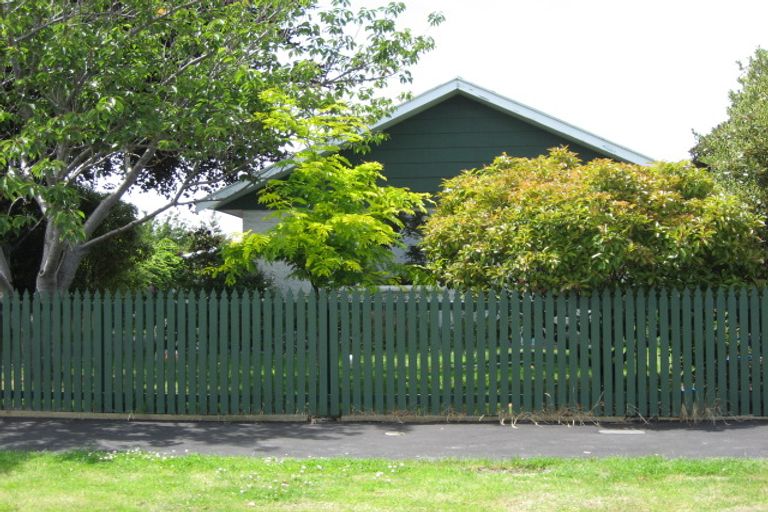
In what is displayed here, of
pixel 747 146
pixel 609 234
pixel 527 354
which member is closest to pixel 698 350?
pixel 609 234

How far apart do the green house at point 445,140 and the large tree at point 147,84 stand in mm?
2008

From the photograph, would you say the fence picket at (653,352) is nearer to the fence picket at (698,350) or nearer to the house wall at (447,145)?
the fence picket at (698,350)

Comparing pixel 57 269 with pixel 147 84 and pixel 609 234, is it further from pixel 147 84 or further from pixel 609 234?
pixel 609 234

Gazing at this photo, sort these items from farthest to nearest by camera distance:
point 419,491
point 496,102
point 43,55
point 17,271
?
1. point 17,271
2. point 496,102
3. point 43,55
4. point 419,491

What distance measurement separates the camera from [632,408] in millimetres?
10852

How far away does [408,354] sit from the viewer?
11.0 metres

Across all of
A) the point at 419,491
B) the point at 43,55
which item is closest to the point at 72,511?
the point at 419,491

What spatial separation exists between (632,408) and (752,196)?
3.73 meters

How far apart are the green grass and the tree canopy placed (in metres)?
2.87

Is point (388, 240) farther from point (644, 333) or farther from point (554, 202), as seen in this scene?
point (644, 333)

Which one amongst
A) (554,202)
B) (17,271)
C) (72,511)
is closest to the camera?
(72,511)

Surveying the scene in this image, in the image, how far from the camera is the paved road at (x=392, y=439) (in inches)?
356

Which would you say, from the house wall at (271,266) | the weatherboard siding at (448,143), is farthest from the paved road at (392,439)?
the weatherboard siding at (448,143)

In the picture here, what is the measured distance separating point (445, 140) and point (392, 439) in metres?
9.00
